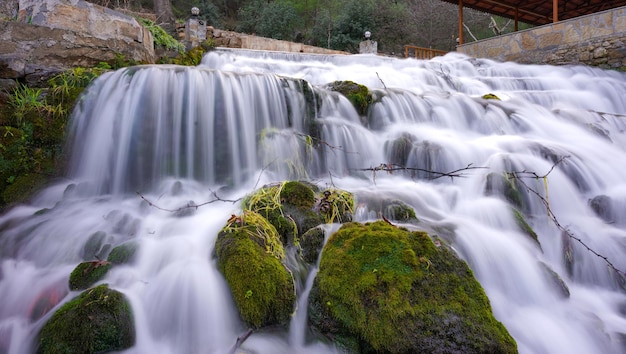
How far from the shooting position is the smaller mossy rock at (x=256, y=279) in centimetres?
213

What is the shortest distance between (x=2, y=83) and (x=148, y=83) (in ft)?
5.51

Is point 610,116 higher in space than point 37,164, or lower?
higher

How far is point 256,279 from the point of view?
217 cm

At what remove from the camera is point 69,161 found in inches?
160

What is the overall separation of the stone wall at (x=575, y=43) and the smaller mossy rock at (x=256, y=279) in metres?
11.1

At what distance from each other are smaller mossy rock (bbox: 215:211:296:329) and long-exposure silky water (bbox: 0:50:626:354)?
4.2 inches

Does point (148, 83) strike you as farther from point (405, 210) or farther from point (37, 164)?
point (405, 210)

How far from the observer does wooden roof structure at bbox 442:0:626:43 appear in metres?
14.1

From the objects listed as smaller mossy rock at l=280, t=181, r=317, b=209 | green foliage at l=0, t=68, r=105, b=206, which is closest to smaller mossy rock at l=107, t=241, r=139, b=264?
smaller mossy rock at l=280, t=181, r=317, b=209

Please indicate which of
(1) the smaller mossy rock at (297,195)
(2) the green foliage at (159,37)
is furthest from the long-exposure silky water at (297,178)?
(2) the green foliage at (159,37)

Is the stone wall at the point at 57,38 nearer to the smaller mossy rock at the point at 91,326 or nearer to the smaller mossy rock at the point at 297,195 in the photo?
the smaller mossy rock at the point at 297,195

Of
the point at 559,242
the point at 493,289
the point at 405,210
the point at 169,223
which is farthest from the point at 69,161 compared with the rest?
the point at 559,242

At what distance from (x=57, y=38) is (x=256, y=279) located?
5.02 meters

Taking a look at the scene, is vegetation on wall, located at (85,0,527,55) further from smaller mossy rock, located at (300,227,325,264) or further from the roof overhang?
smaller mossy rock, located at (300,227,325,264)
